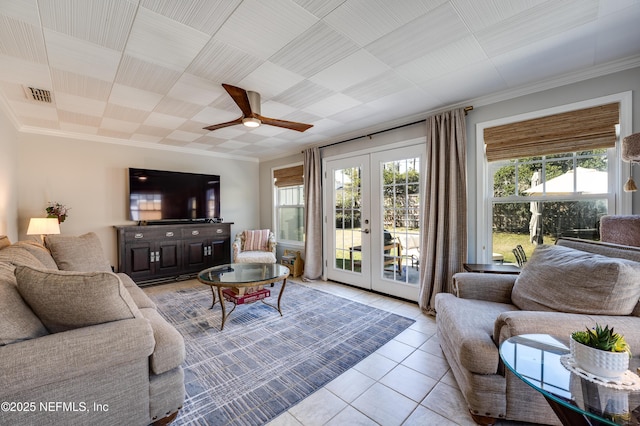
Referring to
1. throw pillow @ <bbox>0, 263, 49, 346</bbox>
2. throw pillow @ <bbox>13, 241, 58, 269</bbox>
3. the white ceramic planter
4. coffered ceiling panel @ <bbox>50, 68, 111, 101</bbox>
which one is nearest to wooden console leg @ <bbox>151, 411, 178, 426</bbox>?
throw pillow @ <bbox>0, 263, 49, 346</bbox>

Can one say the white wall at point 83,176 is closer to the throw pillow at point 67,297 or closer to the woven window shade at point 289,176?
the woven window shade at point 289,176

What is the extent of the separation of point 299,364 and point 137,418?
1.12 meters

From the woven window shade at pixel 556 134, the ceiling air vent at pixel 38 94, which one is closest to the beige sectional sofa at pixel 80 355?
the ceiling air vent at pixel 38 94

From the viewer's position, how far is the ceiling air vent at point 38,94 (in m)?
2.68

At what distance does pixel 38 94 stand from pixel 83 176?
1810 millimetres

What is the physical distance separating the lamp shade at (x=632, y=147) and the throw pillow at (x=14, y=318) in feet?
11.1

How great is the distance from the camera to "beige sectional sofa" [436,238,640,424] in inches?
56.9

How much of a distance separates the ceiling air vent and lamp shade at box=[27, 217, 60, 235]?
4.75 ft

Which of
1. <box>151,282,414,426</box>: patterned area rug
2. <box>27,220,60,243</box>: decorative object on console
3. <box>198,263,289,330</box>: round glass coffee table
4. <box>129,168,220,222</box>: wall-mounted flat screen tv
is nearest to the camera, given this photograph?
<box>151,282,414,426</box>: patterned area rug

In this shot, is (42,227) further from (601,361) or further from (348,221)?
(601,361)

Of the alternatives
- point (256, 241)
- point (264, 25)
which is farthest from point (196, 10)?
point (256, 241)

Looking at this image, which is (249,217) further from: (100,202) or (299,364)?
(299,364)

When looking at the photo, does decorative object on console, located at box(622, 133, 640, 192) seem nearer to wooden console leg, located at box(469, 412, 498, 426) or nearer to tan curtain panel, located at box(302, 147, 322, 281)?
wooden console leg, located at box(469, 412, 498, 426)

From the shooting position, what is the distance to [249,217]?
6090mm
